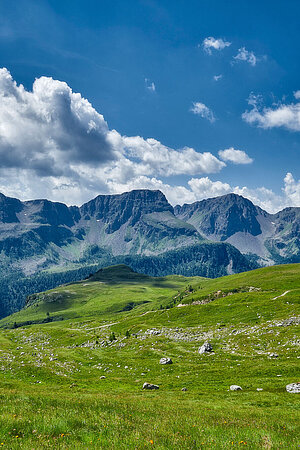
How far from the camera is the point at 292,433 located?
12172mm

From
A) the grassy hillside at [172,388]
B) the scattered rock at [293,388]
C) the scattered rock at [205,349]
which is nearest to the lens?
the grassy hillside at [172,388]

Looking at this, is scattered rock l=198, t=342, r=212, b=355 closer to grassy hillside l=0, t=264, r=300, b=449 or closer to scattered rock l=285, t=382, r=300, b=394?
grassy hillside l=0, t=264, r=300, b=449

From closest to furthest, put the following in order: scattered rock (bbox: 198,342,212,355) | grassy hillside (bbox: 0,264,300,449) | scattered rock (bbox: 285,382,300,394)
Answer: grassy hillside (bbox: 0,264,300,449), scattered rock (bbox: 285,382,300,394), scattered rock (bbox: 198,342,212,355)

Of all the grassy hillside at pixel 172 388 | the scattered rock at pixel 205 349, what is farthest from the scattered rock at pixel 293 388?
the scattered rock at pixel 205 349

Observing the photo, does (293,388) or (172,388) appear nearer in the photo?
(293,388)

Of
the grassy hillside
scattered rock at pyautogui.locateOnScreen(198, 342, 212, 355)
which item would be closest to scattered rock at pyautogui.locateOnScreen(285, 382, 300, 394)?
the grassy hillside

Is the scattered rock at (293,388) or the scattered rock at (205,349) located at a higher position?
the scattered rock at (293,388)

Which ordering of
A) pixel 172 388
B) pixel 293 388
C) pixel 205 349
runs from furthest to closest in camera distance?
pixel 205 349, pixel 172 388, pixel 293 388

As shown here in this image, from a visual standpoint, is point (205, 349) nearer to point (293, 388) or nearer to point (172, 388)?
point (172, 388)

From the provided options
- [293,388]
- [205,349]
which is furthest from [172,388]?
[205,349]

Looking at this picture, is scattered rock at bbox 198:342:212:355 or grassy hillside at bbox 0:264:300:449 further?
scattered rock at bbox 198:342:212:355

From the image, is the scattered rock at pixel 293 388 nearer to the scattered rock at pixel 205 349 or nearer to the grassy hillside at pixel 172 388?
the grassy hillside at pixel 172 388

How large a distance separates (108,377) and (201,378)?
1881cm

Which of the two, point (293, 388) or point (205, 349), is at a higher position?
point (293, 388)
